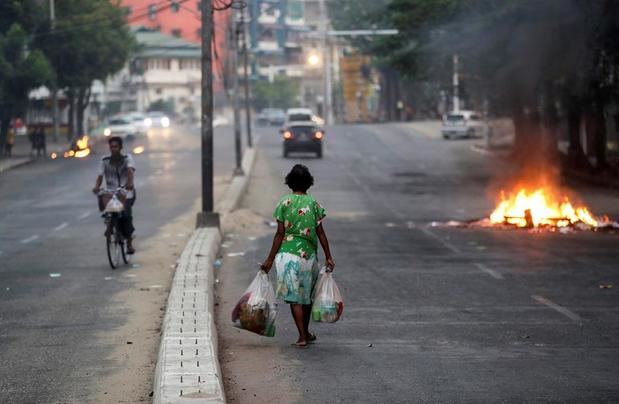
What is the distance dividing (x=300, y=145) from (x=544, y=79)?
2486 centimetres

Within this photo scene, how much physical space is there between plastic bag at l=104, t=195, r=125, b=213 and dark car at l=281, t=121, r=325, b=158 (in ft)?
137

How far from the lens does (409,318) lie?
13344 mm

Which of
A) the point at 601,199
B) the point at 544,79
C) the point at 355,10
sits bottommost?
the point at 601,199

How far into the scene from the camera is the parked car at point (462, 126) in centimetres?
7800

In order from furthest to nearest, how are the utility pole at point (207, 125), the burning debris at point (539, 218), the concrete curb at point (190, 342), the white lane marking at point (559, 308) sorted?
the burning debris at point (539, 218), the utility pole at point (207, 125), the white lane marking at point (559, 308), the concrete curb at point (190, 342)

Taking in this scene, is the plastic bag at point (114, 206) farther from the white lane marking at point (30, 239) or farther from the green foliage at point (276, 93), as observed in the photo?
the green foliage at point (276, 93)

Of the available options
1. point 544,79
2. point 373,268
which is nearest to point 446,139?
point 544,79

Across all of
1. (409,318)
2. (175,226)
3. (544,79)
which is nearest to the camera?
(409,318)

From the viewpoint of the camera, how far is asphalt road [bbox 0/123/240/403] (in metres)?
10.3

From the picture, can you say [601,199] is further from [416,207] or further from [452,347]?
[452,347]

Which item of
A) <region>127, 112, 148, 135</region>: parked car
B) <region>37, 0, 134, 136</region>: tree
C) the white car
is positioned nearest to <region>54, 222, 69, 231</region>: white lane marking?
<region>37, 0, 134, 136</region>: tree

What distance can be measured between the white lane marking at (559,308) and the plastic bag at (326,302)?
3090 millimetres

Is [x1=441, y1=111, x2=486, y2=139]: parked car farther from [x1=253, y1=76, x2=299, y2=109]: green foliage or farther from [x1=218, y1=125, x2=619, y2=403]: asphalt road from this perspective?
[x1=253, y1=76, x2=299, y2=109]: green foliage

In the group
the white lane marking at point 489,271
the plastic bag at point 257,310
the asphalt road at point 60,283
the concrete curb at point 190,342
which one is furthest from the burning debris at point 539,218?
the plastic bag at point 257,310
